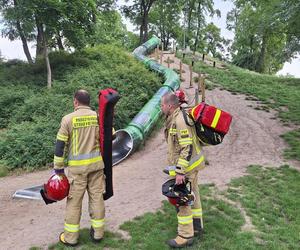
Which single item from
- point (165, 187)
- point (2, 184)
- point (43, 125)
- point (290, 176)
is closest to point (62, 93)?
point (43, 125)

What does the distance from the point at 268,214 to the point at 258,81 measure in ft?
54.1

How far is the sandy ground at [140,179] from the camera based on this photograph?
19.0ft

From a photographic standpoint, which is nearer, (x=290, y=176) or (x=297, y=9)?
(x=290, y=176)

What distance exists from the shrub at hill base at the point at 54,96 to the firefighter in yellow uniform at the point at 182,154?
6212 mm

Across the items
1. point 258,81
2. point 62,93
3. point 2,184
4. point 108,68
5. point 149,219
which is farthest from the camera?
point 258,81

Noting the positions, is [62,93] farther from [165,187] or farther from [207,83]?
[165,187]

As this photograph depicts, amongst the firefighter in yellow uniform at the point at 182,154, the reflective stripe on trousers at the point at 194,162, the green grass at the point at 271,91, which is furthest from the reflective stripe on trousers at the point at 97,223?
the green grass at the point at 271,91

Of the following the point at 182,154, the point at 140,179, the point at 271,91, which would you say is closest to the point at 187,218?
the point at 182,154

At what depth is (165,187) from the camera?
4.88 metres

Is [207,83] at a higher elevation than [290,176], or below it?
higher

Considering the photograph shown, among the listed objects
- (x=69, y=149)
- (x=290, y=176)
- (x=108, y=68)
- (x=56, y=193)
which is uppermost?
(x=108, y=68)

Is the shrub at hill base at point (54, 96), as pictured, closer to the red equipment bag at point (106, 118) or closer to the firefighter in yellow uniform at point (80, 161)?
the firefighter in yellow uniform at point (80, 161)

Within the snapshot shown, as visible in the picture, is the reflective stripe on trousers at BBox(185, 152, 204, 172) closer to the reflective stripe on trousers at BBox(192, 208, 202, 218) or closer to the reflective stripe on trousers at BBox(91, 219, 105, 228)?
the reflective stripe on trousers at BBox(192, 208, 202, 218)

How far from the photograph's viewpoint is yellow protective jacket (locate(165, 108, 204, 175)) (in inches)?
182
